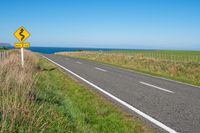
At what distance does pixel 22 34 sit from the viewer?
11.7 metres

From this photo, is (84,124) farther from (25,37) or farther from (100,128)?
(25,37)

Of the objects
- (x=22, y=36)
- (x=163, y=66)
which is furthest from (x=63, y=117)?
(x=163, y=66)

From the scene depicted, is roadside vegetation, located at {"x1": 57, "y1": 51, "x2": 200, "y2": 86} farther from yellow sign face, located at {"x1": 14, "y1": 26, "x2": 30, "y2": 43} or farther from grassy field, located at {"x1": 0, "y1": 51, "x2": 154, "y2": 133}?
yellow sign face, located at {"x1": 14, "y1": 26, "x2": 30, "y2": 43}

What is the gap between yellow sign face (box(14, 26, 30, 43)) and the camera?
1164cm

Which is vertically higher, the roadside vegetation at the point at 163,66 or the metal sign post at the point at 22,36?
Answer: the metal sign post at the point at 22,36

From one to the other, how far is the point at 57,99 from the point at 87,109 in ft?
3.87

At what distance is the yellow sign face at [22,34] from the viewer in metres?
11.6

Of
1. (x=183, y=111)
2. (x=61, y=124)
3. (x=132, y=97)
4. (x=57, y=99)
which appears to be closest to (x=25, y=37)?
(x=57, y=99)

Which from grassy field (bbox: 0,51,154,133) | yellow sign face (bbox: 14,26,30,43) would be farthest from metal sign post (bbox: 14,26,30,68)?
grassy field (bbox: 0,51,154,133)

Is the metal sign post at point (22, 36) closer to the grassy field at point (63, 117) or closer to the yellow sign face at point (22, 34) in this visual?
the yellow sign face at point (22, 34)

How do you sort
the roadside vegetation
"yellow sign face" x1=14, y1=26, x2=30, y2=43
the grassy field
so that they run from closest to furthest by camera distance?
the grassy field → "yellow sign face" x1=14, y1=26, x2=30, y2=43 → the roadside vegetation

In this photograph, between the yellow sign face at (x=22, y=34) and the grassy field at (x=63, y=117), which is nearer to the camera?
the grassy field at (x=63, y=117)

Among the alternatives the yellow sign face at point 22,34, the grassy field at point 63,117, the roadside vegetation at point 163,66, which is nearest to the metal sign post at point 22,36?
the yellow sign face at point 22,34

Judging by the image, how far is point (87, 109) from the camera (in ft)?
17.9
